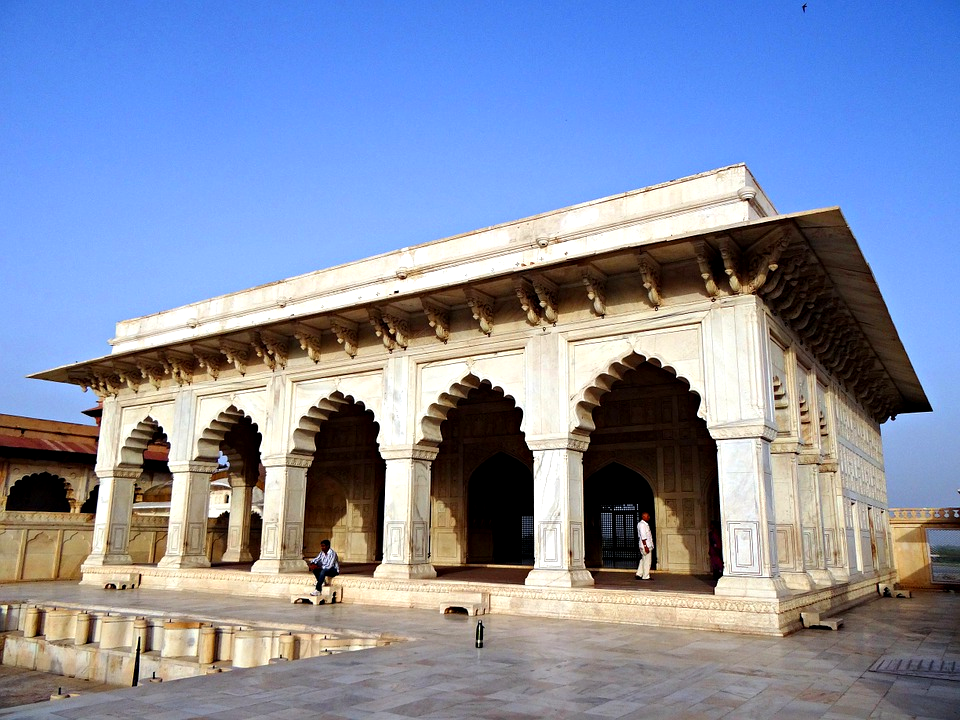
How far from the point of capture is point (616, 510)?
16.1m

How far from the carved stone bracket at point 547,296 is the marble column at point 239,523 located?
1182 centimetres

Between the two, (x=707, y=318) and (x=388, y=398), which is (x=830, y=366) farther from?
(x=388, y=398)

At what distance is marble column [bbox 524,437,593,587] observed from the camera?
10289mm

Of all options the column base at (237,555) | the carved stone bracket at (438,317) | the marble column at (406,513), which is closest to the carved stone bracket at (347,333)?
the carved stone bracket at (438,317)

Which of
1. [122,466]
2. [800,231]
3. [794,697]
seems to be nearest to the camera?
[794,697]

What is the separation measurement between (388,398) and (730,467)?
5.69 meters

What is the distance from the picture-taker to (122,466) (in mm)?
16812

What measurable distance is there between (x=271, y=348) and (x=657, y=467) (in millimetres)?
7416

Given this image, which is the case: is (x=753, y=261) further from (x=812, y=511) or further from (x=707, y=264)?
(x=812, y=511)

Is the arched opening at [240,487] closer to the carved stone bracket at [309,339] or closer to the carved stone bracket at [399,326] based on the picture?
the carved stone bracket at [309,339]

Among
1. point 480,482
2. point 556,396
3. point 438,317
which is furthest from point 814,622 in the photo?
A: point 480,482

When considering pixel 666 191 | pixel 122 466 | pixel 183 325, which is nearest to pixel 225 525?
pixel 122 466

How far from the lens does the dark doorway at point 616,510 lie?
618 inches

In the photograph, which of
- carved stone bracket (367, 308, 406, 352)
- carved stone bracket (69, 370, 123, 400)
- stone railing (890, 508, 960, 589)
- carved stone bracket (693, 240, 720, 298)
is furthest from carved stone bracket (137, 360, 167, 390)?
stone railing (890, 508, 960, 589)
